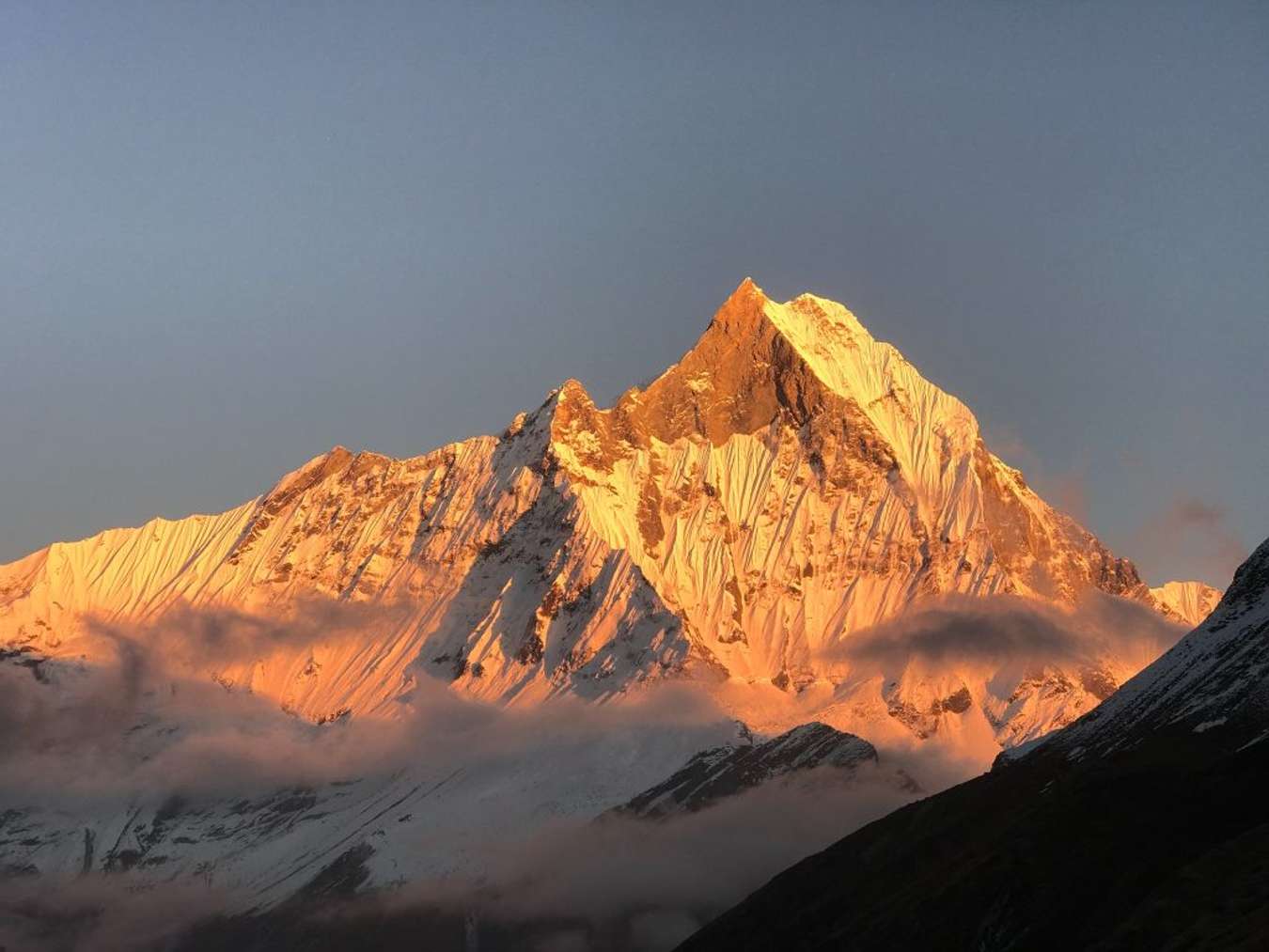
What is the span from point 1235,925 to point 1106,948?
58.3 feet

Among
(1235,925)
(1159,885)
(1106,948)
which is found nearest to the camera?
(1235,925)

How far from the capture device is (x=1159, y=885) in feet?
644

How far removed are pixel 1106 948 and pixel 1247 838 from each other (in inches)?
661

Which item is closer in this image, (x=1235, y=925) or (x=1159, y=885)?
(x=1235, y=925)

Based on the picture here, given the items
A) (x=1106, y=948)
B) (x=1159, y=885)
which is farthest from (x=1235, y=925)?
(x=1159, y=885)

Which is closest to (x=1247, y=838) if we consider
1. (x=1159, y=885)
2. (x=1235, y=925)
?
(x=1159, y=885)

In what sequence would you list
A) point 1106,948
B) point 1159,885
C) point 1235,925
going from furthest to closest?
point 1159,885 → point 1106,948 → point 1235,925

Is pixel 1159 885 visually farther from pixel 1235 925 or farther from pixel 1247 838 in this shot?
pixel 1235 925

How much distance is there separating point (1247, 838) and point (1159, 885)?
1022 cm

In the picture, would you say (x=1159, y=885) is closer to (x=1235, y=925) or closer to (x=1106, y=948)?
(x=1106, y=948)

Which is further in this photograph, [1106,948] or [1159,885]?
[1159,885]

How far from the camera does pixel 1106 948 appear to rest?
182125mm

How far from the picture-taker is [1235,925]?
545 ft

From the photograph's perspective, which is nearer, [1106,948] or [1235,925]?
[1235,925]
